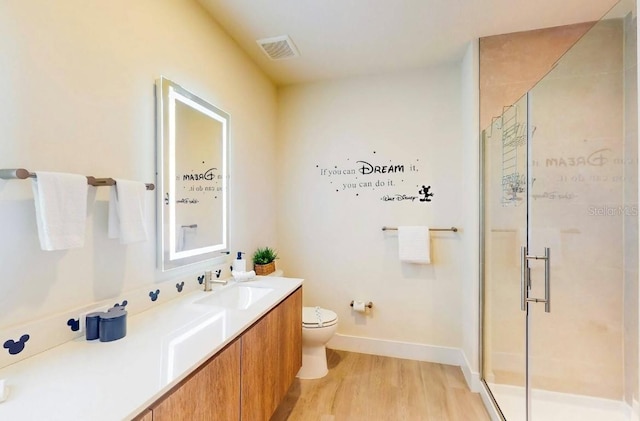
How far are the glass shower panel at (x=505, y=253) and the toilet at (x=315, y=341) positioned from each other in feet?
3.72

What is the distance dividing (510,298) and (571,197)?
0.74m

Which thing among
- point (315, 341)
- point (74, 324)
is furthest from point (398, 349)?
point (74, 324)

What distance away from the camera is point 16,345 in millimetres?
926

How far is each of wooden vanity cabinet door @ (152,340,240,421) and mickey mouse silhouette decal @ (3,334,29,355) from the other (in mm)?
542

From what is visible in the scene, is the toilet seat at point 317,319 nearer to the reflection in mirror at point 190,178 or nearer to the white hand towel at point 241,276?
the white hand towel at point 241,276

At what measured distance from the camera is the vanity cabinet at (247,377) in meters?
0.90

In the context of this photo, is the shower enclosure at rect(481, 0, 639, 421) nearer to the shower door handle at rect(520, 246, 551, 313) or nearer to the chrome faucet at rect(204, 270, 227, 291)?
the shower door handle at rect(520, 246, 551, 313)

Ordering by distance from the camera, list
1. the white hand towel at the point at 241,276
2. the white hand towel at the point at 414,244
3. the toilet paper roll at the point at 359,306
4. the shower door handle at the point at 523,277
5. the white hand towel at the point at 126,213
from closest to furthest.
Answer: the white hand towel at the point at 126,213 < the shower door handle at the point at 523,277 < the white hand towel at the point at 241,276 < the white hand towel at the point at 414,244 < the toilet paper roll at the point at 359,306

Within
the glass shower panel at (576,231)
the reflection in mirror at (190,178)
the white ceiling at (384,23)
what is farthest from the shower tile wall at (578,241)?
the reflection in mirror at (190,178)

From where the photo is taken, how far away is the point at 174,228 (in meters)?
1.59

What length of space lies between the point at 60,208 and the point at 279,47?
72.0 inches

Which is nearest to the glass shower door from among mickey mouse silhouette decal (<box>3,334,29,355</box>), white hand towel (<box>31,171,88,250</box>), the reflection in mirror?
the reflection in mirror

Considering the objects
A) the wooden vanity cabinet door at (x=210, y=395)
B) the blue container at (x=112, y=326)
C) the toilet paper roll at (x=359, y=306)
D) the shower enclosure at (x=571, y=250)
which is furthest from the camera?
the toilet paper roll at (x=359, y=306)

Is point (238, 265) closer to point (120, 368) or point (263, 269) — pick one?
point (263, 269)
